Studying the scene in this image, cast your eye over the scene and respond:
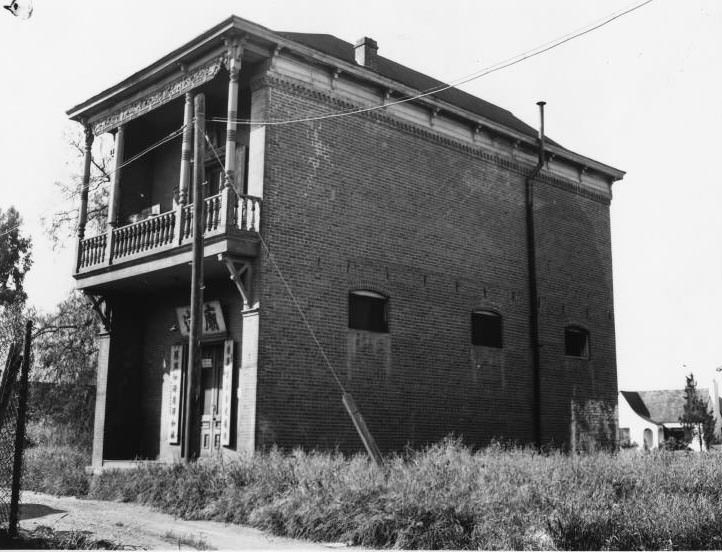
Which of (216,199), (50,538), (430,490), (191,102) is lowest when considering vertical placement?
(50,538)

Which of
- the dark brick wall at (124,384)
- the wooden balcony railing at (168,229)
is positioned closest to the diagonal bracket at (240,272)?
the wooden balcony railing at (168,229)

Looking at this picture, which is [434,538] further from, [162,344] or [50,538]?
[162,344]

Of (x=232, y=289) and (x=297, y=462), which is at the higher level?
(x=232, y=289)

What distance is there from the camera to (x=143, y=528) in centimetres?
1168

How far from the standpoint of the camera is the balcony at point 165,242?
→ 1571 centimetres

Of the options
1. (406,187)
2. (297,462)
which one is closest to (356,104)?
(406,187)

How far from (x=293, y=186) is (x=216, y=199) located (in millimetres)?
1668

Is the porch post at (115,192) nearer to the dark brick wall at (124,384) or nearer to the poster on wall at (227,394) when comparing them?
the dark brick wall at (124,384)

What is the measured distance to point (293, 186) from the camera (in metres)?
16.8

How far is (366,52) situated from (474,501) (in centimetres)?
1435

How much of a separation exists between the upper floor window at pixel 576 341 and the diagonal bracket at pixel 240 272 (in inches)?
445

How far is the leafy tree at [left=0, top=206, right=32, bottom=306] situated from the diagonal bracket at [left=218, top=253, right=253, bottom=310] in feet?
107

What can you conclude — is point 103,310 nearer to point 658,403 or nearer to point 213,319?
point 213,319

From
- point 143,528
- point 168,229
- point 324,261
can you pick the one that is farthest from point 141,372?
point 143,528
